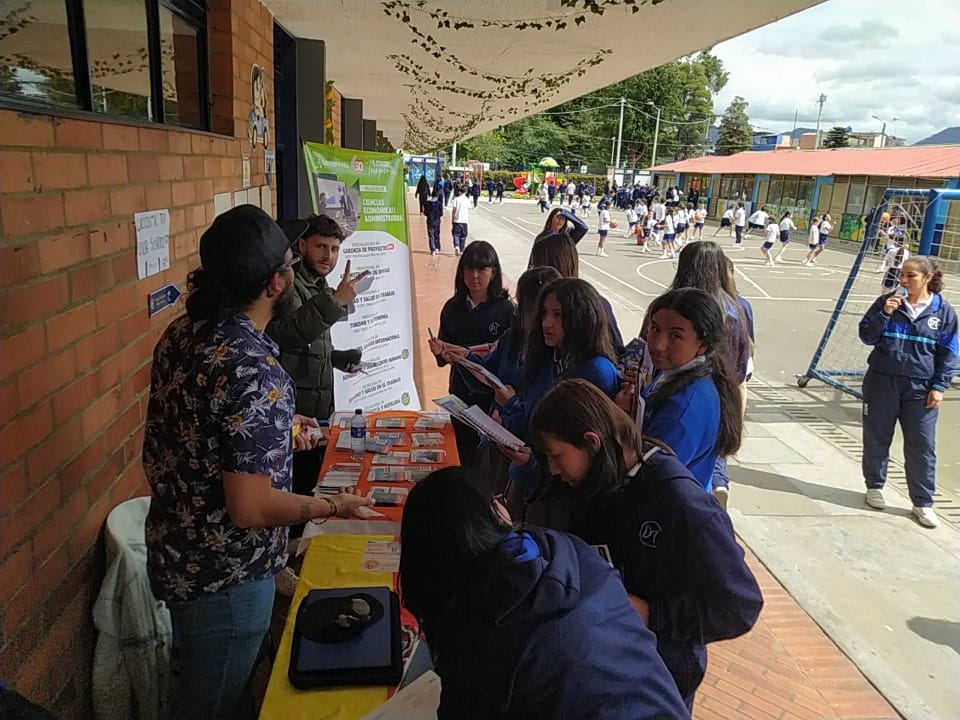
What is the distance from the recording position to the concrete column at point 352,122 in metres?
10.0

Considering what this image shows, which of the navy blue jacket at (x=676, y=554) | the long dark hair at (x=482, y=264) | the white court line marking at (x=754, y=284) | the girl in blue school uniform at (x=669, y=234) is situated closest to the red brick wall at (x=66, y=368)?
the navy blue jacket at (x=676, y=554)

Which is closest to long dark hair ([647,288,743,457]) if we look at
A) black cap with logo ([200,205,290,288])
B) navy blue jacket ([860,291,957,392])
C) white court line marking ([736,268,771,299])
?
black cap with logo ([200,205,290,288])

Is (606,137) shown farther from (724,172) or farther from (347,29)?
(347,29)

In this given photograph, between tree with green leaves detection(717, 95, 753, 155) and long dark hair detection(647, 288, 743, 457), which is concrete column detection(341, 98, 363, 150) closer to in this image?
long dark hair detection(647, 288, 743, 457)

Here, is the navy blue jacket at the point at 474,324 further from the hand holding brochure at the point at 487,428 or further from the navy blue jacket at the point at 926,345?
the navy blue jacket at the point at 926,345

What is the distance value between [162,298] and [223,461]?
1.04 m

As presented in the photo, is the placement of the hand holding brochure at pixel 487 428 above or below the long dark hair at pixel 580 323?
below

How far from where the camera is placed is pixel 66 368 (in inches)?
65.3

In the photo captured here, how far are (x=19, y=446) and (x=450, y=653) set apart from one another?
104cm

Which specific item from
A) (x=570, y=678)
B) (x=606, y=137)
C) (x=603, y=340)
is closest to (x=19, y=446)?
(x=570, y=678)

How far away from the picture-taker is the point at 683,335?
97.0 inches

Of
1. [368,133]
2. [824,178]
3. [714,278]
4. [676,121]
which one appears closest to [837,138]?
[676,121]

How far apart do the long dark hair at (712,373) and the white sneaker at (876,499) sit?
315 centimetres

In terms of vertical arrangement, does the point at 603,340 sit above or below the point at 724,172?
below
